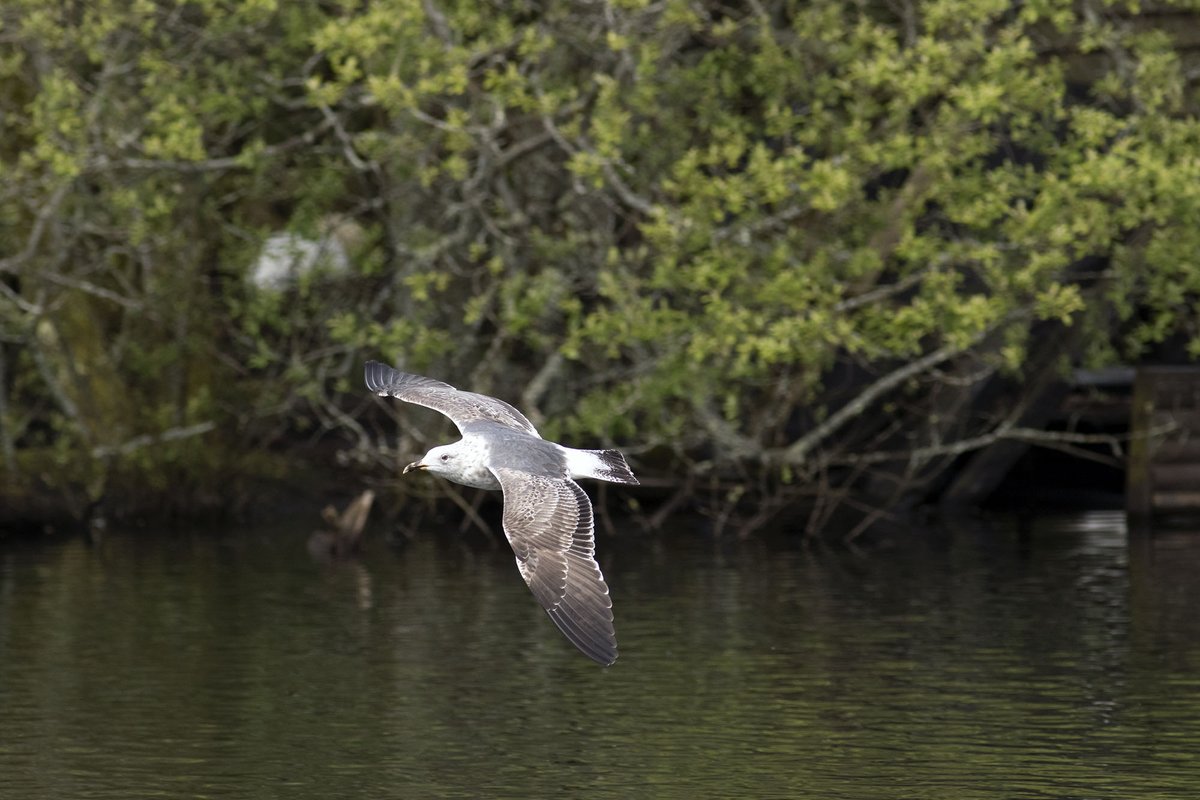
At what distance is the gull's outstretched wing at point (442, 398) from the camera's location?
1543 centimetres

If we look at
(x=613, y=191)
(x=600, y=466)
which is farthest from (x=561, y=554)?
(x=613, y=191)

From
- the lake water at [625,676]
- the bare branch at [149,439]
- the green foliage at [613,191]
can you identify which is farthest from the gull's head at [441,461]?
the bare branch at [149,439]

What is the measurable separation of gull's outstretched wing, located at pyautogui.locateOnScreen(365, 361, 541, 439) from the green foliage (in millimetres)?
5721

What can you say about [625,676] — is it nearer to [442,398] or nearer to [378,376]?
[442,398]

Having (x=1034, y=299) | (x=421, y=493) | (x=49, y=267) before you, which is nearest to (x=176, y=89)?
(x=49, y=267)

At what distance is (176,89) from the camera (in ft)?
76.3

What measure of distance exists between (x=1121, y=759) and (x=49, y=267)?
15729 millimetres

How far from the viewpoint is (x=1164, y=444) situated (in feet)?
86.1

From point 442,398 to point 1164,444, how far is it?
510 inches

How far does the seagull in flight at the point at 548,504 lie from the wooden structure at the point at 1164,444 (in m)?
12.4

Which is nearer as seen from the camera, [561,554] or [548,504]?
[561,554]

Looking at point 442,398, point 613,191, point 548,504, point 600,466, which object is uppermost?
point 613,191

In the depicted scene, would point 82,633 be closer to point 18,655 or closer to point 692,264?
point 18,655

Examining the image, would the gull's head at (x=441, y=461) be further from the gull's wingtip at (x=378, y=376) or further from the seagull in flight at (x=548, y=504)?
the gull's wingtip at (x=378, y=376)
